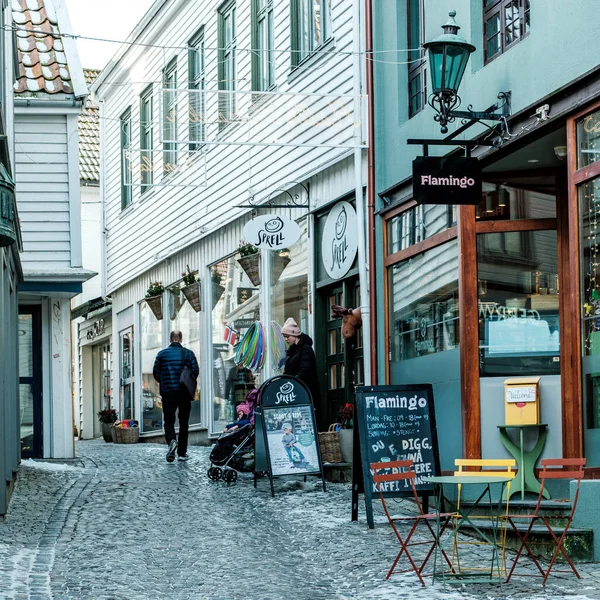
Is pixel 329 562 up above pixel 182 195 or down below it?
below

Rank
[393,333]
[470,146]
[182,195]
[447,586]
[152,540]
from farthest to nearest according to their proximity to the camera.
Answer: [182,195] → [393,333] → [470,146] → [152,540] → [447,586]

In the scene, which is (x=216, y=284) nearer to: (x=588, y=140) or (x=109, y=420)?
(x=109, y=420)

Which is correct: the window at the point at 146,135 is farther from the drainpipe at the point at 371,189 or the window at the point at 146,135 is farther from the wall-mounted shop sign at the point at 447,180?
the wall-mounted shop sign at the point at 447,180

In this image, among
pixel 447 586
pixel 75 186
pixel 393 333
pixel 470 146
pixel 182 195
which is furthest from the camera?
pixel 182 195

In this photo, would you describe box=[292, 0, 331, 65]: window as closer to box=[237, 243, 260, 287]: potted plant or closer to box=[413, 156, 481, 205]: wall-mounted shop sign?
box=[237, 243, 260, 287]: potted plant

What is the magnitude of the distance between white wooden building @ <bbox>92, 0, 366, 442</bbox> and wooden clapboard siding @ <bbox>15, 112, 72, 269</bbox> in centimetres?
120

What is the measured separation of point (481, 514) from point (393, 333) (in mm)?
3095

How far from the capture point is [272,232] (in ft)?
52.9

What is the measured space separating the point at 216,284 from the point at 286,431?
303 inches

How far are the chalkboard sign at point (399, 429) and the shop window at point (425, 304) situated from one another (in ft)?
3.22

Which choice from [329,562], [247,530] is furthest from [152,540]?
[329,562]

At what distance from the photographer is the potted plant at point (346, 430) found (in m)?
13.9

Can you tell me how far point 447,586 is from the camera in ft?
27.5

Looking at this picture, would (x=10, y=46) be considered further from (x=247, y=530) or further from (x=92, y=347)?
(x=92, y=347)
